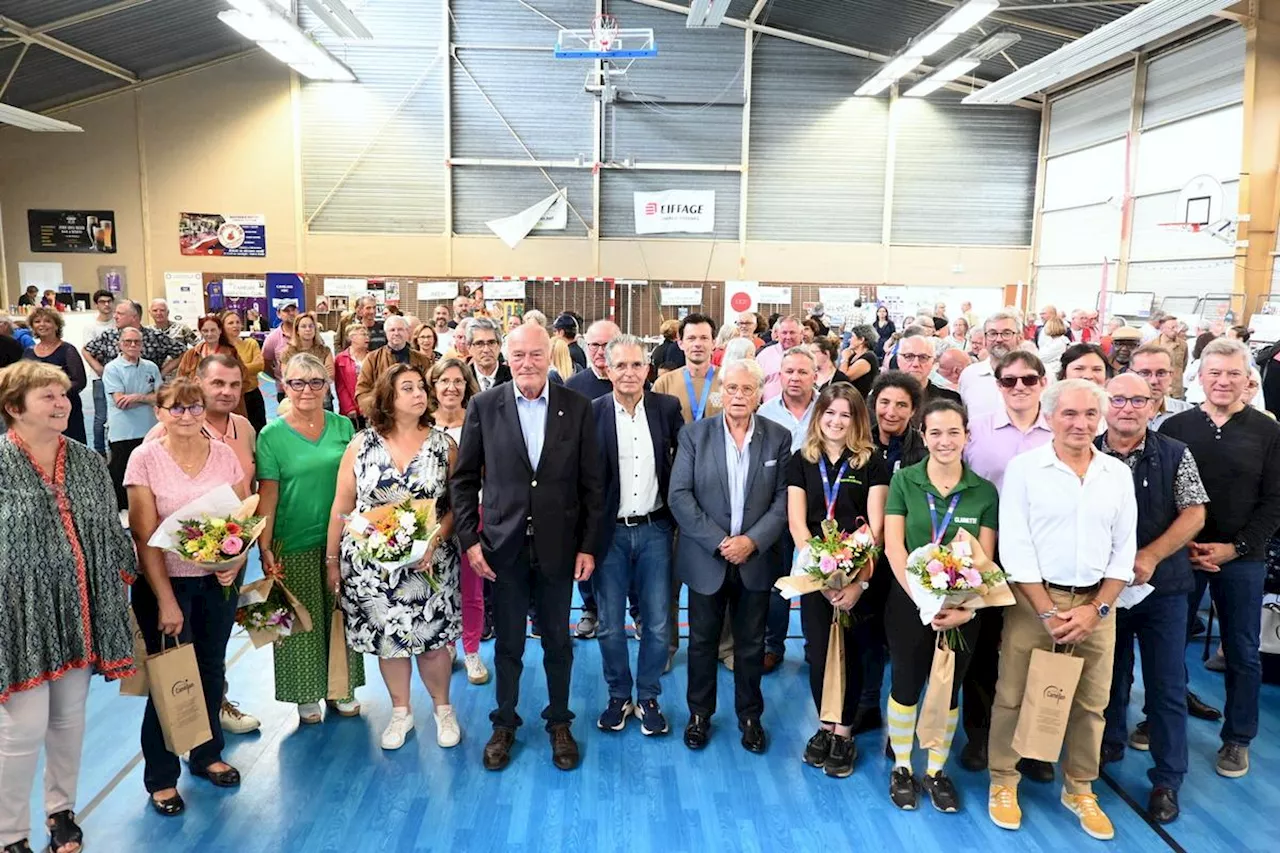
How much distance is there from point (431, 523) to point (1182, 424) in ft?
10.6

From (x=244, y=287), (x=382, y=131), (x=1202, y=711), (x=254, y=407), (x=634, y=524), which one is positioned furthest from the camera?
(x=244, y=287)

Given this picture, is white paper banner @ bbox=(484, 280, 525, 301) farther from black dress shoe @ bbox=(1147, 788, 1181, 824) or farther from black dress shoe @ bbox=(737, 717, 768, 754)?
black dress shoe @ bbox=(1147, 788, 1181, 824)

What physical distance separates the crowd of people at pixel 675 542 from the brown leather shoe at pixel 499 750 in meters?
0.02

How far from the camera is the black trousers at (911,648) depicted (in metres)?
3.25

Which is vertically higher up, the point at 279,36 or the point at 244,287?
the point at 279,36

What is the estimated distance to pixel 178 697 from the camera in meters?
3.02

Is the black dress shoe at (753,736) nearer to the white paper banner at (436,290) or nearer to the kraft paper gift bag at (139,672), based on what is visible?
the kraft paper gift bag at (139,672)

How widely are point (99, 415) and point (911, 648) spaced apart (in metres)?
7.49

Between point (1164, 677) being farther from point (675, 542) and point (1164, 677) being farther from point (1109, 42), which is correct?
point (1109, 42)

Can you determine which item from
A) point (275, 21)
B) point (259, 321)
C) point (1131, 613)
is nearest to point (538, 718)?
point (1131, 613)

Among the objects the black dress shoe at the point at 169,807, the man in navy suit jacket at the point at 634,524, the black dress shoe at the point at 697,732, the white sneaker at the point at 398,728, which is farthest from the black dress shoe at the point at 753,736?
the black dress shoe at the point at 169,807

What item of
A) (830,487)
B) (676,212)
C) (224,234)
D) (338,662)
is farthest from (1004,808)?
(224,234)

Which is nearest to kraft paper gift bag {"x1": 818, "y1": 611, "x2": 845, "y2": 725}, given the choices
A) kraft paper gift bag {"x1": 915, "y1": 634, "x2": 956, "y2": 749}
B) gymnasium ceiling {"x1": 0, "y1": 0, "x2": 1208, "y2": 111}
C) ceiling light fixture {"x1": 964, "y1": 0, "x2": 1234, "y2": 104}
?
kraft paper gift bag {"x1": 915, "y1": 634, "x2": 956, "y2": 749}

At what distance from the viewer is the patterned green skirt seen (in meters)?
3.59
